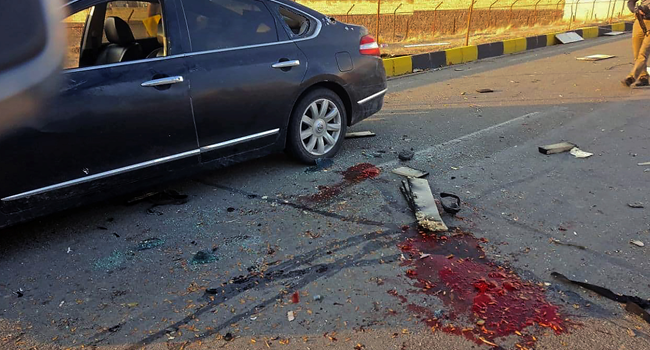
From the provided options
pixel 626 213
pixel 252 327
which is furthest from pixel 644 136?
pixel 252 327

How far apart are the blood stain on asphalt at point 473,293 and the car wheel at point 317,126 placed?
1.79m

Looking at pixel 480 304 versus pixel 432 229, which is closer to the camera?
pixel 480 304

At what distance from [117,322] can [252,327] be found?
0.72m

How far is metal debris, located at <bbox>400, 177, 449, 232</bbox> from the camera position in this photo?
3520mm

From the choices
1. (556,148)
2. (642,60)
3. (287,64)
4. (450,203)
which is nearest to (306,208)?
(450,203)

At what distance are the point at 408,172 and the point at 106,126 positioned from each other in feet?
8.53

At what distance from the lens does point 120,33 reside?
4500 millimetres

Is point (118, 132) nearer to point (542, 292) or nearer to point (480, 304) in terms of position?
point (480, 304)

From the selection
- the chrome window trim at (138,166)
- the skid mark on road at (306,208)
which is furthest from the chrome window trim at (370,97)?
the skid mark on road at (306,208)

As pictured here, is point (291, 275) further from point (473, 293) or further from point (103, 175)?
point (103, 175)

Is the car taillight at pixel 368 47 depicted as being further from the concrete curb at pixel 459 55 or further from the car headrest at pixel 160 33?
the concrete curb at pixel 459 55

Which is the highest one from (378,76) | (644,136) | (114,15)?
(114,15)

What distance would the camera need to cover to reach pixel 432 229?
11.4 ft

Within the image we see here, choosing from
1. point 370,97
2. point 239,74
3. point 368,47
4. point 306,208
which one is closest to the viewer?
point 306,208
